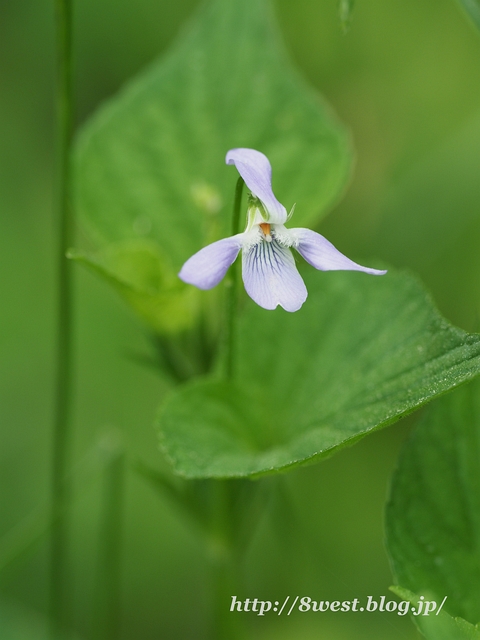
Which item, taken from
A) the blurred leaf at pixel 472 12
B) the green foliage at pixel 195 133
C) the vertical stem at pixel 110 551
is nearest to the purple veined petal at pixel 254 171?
A: the blurred leaf at pixel 472 12

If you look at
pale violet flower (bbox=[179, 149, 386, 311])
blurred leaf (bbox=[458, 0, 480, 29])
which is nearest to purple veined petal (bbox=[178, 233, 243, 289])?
pale violet flower (bbox=[179, 149, 386, 311])

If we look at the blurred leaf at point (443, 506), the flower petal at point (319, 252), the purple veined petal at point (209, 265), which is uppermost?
the flower petal at point (319, 252)

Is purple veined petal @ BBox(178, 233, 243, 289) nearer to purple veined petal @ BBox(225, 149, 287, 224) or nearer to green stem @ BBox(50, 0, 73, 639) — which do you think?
purple veined petal @ BBox(225, 149, 287, 224)

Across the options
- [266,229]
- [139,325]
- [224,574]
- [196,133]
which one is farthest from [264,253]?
[139,325]

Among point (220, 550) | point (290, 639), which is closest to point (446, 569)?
point (220, 550)

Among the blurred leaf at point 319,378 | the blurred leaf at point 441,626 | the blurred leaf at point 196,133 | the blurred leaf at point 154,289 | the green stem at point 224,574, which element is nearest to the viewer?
the blurred leaf at point 441,626

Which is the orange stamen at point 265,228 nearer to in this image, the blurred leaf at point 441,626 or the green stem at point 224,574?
the blurred leaf at point 441,626
